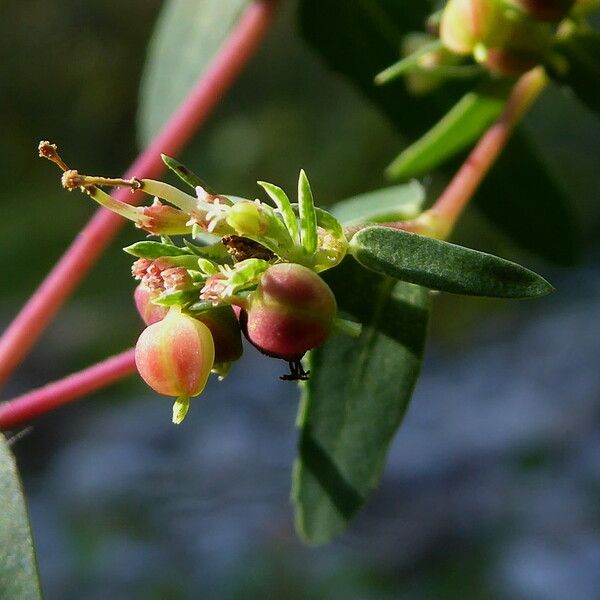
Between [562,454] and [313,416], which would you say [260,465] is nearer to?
[562,454]

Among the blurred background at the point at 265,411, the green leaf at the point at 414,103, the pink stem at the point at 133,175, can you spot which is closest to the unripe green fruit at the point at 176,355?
the pink stem at the point at 133,175

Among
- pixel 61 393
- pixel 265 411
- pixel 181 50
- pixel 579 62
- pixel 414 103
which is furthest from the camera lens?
pixel 265 411

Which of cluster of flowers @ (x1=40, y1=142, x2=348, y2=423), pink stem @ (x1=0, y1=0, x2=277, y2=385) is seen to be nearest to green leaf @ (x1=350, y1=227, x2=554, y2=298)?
cluster of flowers @ (x1=40, y1=142, x2=348, y2=423)

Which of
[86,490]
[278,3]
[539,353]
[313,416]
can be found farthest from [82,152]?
[313,416]

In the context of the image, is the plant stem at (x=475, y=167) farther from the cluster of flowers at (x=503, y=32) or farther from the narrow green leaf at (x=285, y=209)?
the narrow green leaf at (x=285, y=209)

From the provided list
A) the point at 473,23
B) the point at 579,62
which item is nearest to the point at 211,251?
the point at 473,23

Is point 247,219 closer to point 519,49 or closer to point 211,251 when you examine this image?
point 211,251
